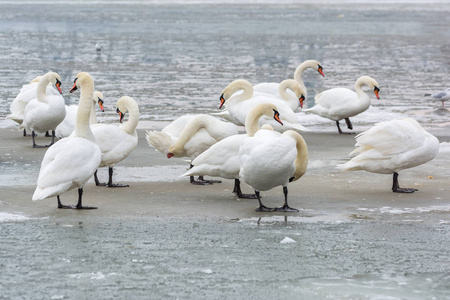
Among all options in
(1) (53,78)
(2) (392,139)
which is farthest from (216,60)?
(2) (392,139)

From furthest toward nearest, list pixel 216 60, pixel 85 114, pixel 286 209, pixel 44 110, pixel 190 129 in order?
pixel 216 60
pixel 44 110
pixel 190 129
pixel 85 114
pixel 286 209

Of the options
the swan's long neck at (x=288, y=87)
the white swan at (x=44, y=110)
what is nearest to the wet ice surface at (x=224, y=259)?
the white swan at (x=44, y=110)

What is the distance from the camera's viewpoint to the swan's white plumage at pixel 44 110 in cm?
1255

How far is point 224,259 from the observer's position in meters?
6.51

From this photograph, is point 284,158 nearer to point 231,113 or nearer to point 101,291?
point 101,291

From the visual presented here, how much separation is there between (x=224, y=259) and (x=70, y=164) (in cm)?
224

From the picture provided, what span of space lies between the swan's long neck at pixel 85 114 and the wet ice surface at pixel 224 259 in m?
1.16

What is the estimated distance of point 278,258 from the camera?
6.57m

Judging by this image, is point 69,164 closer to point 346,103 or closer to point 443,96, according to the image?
point 346,103

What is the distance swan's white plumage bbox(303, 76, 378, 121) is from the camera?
1459 cm

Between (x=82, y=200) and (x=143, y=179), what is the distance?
1458 mm

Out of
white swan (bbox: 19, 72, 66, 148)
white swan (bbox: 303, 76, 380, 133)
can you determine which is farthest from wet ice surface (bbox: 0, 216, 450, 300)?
white swan (bbox: 303, 76, 380, 133)

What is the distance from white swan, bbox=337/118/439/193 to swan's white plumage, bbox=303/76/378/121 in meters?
5.09

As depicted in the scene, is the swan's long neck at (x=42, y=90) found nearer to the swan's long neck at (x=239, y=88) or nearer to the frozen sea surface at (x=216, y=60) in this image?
the frozen sea surface at (x=216, y=60)
